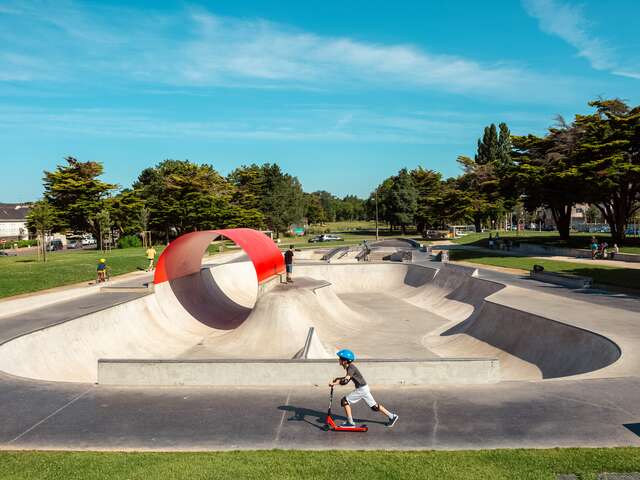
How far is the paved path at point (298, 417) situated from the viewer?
7227 millimetres

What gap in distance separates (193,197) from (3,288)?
41452 mm

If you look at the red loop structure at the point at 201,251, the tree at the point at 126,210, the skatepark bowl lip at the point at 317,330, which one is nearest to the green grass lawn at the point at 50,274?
the red loop structure at the point at 201,251

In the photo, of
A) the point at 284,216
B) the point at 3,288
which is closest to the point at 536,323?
the point at 3,288

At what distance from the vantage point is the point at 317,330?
63.2 ft


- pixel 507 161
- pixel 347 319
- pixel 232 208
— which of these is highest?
pixel 507 161

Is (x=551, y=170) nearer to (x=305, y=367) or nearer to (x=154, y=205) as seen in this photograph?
(x=305, y=367)

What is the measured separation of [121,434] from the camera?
766 cm

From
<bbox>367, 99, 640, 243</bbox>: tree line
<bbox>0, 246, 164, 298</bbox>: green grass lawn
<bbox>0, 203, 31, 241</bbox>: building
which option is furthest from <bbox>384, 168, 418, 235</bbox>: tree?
<bbox>0, 203, 31, 241</bbox>: building

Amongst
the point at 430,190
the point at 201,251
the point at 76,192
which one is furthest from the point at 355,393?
the point at 430,190

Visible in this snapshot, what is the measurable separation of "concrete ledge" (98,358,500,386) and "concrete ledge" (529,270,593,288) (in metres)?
15.0

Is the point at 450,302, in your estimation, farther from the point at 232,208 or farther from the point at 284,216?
the point at 284,216

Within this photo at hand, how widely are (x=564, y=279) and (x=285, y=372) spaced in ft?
61.0

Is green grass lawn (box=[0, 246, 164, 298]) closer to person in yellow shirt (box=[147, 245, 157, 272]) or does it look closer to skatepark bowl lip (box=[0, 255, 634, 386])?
person in yellow shirt (box=[147, 245, 157, 272])

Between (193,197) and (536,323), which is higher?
(193,197)
